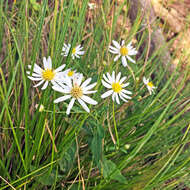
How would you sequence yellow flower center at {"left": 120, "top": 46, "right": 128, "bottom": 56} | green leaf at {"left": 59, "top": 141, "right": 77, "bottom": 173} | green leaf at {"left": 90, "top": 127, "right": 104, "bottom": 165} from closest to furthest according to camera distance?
green leaf at {"left": 90, "top": 127, "right": 104, "bottom": 165}, green leaf at {"left": 59, "top": 141, "right": 77, "bottom": 173}, yellow flower center at {"left": 120, "top": 46, "right": 128, "bottom": 56}

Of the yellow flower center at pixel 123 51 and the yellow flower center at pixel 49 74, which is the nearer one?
the yellow flower center at pixel 49 74

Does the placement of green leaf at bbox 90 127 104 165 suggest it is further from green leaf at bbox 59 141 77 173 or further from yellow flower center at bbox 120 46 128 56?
yellow flower center at bbox 120 46 128 56

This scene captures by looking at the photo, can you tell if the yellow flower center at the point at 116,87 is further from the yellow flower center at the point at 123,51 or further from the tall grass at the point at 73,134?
the yellow flower center at the point at 123,51

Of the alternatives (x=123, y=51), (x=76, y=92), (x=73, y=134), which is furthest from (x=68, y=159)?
(x=123, y=51)

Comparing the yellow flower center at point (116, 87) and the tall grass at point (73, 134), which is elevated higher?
the yellow flower center at point (116, 87)

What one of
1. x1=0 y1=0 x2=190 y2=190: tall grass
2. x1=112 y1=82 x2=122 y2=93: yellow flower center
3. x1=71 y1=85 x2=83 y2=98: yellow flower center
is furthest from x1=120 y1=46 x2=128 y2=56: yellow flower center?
x1=71 y1=85 x2=83 y2=98: yellow flower center

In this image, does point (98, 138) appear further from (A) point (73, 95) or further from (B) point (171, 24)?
(B) point (171, 24)

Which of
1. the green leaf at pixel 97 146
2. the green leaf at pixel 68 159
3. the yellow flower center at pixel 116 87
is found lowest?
the green leaf at pixel 68 159

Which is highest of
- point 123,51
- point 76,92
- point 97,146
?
point 123,51

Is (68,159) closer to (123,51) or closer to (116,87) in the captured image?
(116,87)

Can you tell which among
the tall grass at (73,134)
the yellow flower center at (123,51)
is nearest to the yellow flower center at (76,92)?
the tall grass at (73,134)

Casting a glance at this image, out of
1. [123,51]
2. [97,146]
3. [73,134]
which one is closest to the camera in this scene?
[97,146]
